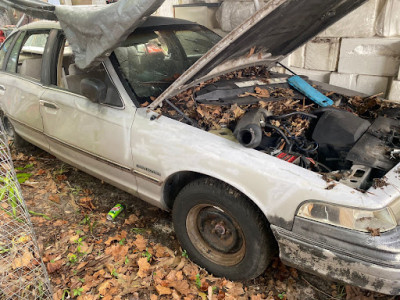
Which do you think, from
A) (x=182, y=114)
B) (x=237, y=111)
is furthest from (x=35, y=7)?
(x=237, y=111)

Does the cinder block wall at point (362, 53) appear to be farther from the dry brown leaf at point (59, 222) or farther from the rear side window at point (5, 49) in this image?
the rear side window at point (5, 49)

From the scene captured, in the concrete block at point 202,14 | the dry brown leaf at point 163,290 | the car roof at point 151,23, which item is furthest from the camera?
the concrete block at point 202,14

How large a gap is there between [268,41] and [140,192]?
5.89 feet

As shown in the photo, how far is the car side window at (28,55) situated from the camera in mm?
3561

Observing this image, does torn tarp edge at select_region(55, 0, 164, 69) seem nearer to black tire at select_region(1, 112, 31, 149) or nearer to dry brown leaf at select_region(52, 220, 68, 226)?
dry brown leaf at select_region(52, 220, 68, 226)

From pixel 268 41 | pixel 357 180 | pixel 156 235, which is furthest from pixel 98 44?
pixel 357 180

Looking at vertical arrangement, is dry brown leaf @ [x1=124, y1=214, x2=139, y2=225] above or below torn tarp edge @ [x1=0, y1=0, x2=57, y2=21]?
below

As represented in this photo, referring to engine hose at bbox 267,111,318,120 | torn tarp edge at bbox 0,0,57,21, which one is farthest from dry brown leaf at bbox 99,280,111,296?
torn tarp edge at bbox 0,0,57,21

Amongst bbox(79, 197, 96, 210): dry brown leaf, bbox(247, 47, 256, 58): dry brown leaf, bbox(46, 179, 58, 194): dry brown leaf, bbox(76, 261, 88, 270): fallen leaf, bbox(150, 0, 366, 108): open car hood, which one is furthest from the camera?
bbox(46, 179, 58, 194): dry brown leaf

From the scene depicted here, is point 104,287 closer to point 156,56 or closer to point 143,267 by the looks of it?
point 143,267

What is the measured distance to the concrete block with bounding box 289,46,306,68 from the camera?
507cm

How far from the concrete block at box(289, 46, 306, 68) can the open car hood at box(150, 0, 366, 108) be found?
6.14 feet

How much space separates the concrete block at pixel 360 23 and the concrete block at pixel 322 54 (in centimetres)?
16

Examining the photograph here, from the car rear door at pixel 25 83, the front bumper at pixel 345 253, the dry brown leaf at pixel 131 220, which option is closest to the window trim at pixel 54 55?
the car rear door at pixel 25 83
